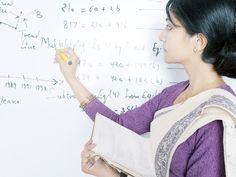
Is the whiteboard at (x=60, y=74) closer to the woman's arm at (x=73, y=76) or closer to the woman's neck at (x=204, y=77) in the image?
the woman's arm at (x=73, y=76)

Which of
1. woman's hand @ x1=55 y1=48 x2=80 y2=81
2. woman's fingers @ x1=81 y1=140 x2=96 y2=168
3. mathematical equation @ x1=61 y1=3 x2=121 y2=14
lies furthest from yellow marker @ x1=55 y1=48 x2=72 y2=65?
woman's fingers @ x1=81 y1=140 x2=96 y2=168

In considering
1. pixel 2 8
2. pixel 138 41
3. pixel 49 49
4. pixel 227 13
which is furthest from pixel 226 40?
pixel 2 8

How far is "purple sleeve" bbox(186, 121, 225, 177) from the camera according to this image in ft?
2.62

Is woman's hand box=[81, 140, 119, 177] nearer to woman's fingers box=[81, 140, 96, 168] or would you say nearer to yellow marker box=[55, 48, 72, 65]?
woman's fingers box=[81, 140, 96, 168]

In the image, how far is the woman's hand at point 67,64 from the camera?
3.51 ft

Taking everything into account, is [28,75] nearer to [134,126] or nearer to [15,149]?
[15,149]

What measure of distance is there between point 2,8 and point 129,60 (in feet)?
1.29

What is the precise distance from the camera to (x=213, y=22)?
0.83 m

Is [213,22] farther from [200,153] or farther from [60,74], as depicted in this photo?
[60,74]

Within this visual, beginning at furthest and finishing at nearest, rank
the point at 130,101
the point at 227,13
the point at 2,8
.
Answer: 1. the point at 130,101
2. the point at 2,8
3. the point at 227,13

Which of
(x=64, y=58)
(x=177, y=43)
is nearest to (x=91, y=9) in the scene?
(x=64, y=58)

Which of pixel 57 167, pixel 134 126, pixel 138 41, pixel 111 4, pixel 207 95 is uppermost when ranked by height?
pixel 111 4

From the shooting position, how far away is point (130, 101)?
115cm

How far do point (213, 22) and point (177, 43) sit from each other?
0.35ft
